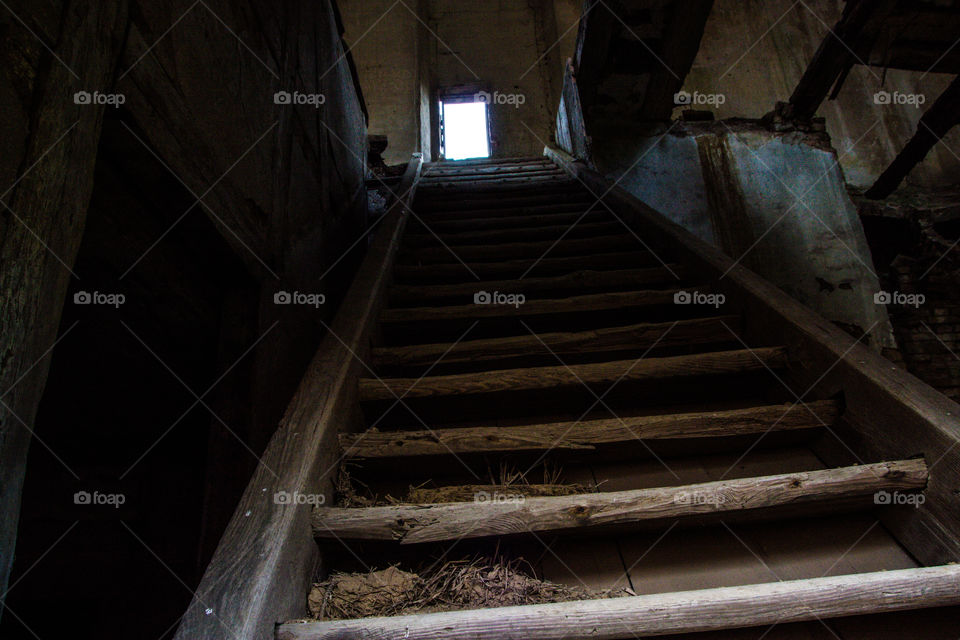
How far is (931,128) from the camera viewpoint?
163 inches

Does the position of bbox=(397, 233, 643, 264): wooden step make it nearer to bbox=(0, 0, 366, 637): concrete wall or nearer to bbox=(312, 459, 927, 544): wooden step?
bbox=(0, 0, 366, 637): concrete wall

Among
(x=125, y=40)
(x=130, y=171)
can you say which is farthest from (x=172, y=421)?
(x=125, y=40)

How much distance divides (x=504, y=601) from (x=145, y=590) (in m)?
2.45

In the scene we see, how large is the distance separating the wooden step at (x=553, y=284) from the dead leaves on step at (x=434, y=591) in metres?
1.42

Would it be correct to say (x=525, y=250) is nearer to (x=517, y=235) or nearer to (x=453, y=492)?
(x=517, y=235)

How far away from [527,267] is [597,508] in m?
1.71

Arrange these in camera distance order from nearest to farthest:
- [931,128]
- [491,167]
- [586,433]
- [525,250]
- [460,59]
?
[586,433]
[525,250]
[931,128]
[491,167]
[460,59]

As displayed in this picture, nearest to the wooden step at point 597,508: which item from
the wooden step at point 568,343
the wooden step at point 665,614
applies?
the wooden step at point 665,614

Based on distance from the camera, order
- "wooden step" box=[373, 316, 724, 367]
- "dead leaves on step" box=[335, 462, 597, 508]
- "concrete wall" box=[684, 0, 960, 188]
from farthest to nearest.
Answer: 1. "concrete wall" box=[684, 0, 960, 188]
2. "wooden step" box=[373, 316, 724, 367]
3. "dead leaves on step" box=[335, 462, 597, 508]

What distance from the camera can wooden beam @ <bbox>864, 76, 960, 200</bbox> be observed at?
4012mm

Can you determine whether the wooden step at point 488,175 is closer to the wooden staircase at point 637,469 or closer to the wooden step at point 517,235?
the wooden step at point 517,235

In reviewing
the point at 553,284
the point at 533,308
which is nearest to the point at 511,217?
the point at 553,284

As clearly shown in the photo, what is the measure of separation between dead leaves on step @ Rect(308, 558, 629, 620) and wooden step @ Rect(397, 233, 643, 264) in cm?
198

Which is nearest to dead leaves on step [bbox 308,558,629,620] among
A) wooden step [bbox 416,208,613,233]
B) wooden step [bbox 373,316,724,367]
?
wooden step [bbox 373,316,724,367]
